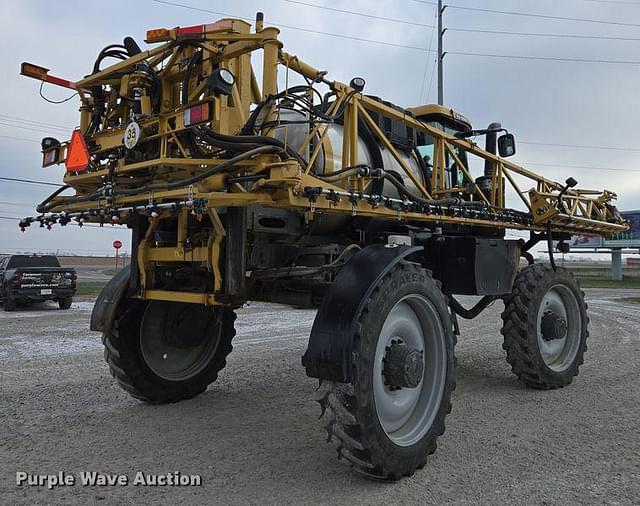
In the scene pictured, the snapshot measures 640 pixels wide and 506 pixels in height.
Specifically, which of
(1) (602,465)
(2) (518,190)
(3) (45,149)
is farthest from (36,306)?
(1) (602,465)

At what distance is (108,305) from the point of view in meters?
5.07

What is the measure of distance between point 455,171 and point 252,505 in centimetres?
431

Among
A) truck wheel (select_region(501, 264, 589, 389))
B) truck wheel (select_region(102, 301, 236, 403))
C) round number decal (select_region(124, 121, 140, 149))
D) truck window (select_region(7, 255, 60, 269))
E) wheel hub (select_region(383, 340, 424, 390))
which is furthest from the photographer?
truck window (select_region(7, 255, 60, 269))

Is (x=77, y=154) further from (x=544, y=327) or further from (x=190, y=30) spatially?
(x=544, y=327)

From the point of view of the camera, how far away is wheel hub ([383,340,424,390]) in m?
4.00

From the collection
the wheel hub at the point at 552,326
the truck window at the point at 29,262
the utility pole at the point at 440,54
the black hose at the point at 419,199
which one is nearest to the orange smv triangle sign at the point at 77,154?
the black hose at the point at 419,199

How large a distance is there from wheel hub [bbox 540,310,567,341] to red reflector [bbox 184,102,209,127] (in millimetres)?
4733

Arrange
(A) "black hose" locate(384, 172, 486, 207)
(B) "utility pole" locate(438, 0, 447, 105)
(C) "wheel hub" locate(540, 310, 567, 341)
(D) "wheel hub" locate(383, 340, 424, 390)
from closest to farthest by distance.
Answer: (D) "wheel hub" locate(383, 340, 424, 390) → (A) "black hose" locate(384, 172, 486, 207) → (C) "wheel hub" locate(540, 310, 567, 341) → (B) "utility pole" locate(438, 0, 447, 105)

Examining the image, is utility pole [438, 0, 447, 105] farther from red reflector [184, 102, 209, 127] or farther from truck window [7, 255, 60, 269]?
red reflector [184, 102, 209, 127]

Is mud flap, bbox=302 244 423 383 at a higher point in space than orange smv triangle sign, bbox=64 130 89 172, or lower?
lower

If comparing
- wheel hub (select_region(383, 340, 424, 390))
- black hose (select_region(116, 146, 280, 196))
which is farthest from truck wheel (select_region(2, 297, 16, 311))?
wheel hub (select_region(383, 340, 424, 390))

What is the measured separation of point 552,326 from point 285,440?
3584 mm

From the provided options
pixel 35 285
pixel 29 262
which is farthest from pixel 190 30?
pixel 29 262

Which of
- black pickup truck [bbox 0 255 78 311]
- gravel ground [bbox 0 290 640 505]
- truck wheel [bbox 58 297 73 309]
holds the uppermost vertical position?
black pickup truck [bbox 0 255 78 311]
